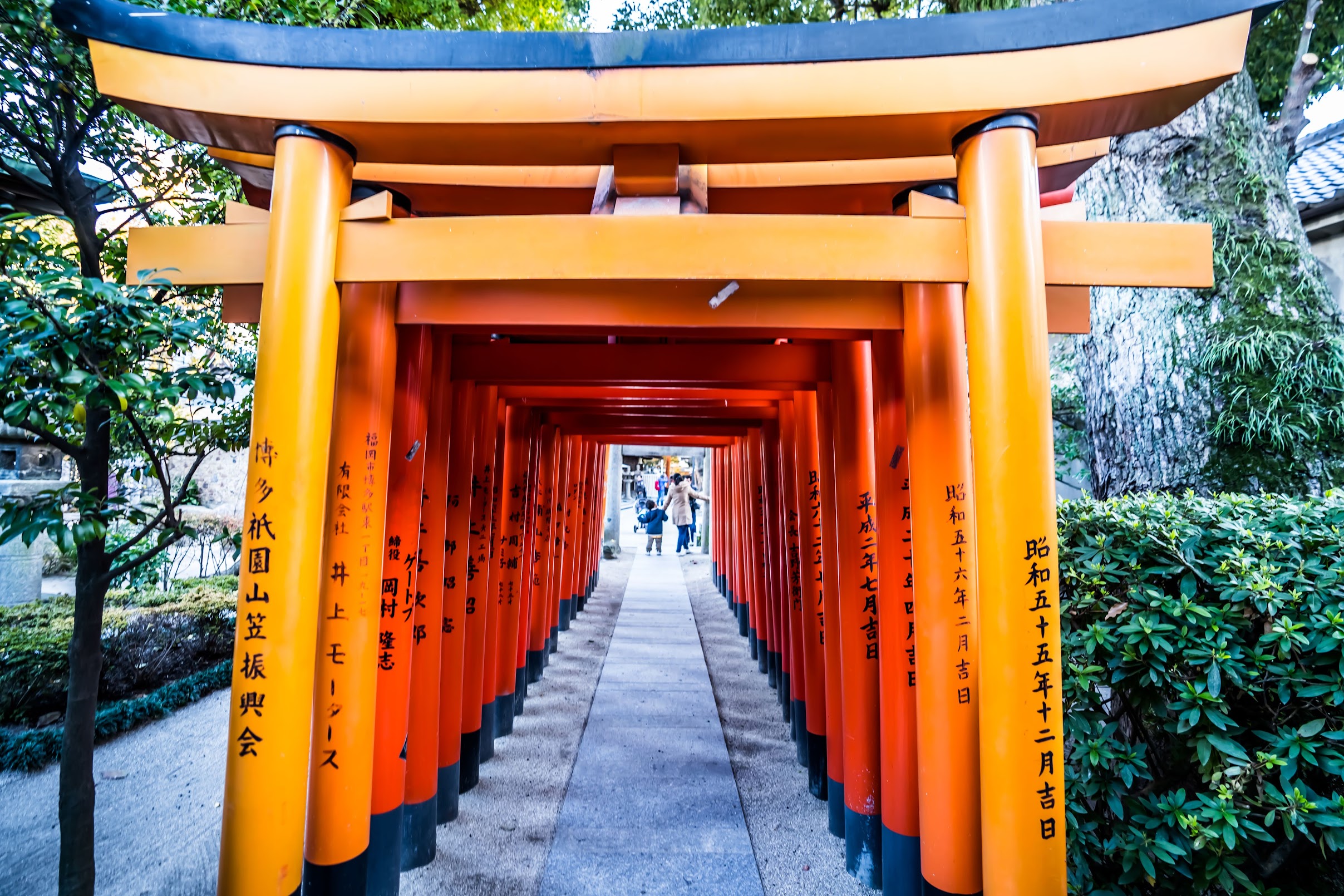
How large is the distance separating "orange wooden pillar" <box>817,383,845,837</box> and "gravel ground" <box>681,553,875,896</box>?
234mm


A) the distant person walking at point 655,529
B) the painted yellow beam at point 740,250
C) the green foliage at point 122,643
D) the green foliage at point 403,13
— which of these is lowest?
the green foliage at point 122,643

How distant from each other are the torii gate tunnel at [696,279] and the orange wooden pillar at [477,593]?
1100 mm

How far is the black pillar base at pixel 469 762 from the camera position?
13.9 feet

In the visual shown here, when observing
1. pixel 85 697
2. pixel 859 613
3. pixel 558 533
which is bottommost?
pixel 85 697

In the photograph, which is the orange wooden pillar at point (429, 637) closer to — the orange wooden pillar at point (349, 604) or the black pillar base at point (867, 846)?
the orange wooden pillar at point (349, 604)

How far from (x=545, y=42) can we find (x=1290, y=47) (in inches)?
358

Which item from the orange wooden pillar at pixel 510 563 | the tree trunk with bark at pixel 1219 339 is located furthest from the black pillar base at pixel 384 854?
the tree trunk with bark at pixel 1219 339

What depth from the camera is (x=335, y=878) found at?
2.56m

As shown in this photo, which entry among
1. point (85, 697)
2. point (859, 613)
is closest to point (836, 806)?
point (859, 613)

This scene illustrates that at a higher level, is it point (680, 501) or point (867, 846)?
point (680, 501)

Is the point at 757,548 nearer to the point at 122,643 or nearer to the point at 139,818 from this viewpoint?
the point at 139,818

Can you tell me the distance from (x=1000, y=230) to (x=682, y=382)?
183 centimetres

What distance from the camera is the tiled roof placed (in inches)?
329

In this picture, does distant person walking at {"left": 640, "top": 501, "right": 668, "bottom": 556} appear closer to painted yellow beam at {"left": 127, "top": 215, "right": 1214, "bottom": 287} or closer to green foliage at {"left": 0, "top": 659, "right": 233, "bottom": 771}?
green foliage at {"left": 0, "top": 659, "right": 233, "bottom": 771}
